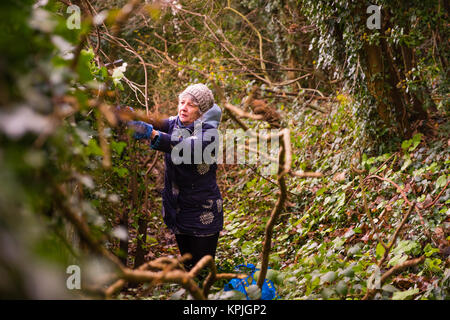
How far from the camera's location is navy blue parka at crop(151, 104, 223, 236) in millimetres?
3320

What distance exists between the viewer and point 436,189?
3754mm

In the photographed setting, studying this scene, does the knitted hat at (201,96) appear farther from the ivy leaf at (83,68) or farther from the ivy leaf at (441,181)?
the ivy leaf at (441,181)

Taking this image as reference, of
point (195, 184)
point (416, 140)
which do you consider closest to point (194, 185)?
point (195, 184)

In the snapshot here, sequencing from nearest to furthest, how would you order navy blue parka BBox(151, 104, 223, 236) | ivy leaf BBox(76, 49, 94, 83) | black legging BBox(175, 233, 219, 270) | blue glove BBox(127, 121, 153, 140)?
1. ivy leaf BBox(76, 49, 94, 83)
2. blue glove BBox(127, 121, 153, 140)
3. navy blue parka BBox(151, 104, 223, 236)
4. black legging BBox(175, 233, 219, 270)

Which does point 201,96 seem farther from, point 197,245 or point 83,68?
point 83,68

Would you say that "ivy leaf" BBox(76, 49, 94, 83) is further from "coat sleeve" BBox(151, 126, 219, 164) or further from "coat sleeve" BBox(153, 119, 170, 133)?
"coat sleeve" BBox(153, 119, 170, 133)

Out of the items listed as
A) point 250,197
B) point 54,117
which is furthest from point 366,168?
point 54,117

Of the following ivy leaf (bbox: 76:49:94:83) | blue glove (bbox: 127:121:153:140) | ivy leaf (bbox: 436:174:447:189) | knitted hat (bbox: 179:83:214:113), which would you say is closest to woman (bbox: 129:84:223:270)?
knitted hat (bbox: 179:83:214:113)

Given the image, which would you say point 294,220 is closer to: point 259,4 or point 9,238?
point 9,238

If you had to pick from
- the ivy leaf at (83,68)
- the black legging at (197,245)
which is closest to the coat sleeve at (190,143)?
the black legging at (197,245)

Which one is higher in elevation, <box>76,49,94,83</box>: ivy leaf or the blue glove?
<box>76,49,94,83</box>: ivy leaf

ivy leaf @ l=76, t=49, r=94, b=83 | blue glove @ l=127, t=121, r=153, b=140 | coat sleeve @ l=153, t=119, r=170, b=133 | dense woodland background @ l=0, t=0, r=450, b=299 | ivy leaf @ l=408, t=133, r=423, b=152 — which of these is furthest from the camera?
ivy leaf @ l=408, t=133, r=423, b=152

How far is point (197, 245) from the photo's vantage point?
343cm
